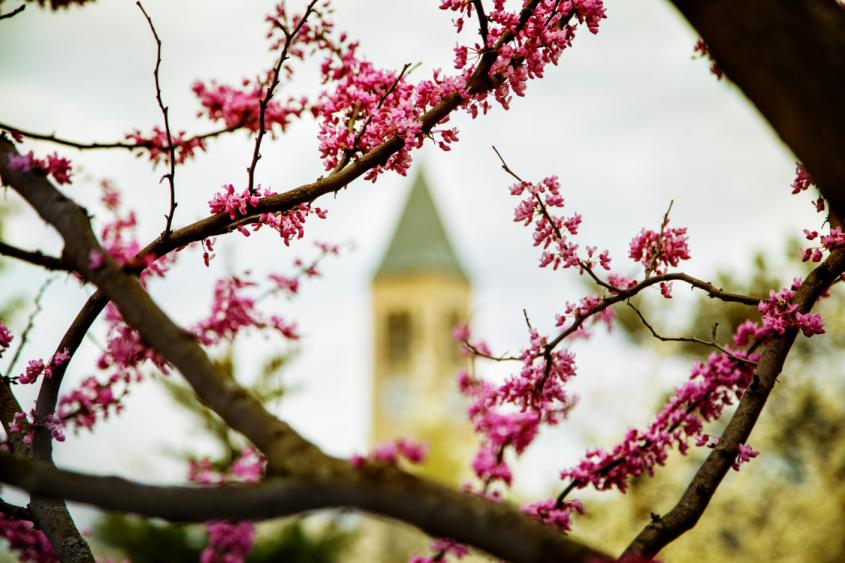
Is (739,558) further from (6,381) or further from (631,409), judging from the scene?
(6,381)

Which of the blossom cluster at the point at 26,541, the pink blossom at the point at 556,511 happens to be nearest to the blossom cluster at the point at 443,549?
the pink blossom at the point at 556,511

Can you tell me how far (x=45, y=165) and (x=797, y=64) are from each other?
2.24 m

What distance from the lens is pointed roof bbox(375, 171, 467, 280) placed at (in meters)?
55.8

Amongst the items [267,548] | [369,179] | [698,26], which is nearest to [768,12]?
[698,26]

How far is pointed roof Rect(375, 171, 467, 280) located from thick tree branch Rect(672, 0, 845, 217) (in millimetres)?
54048

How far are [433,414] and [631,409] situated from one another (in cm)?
1440

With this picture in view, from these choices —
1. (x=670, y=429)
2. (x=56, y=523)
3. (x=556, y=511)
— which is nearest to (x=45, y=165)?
(x=56, y=523)

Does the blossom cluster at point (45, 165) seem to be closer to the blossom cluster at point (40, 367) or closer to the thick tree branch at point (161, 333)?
the thick tree branch at point (161, 333)

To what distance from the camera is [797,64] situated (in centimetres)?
168

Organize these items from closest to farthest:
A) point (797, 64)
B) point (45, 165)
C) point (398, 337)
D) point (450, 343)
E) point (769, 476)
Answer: point (797, 64), point (45, 165), point (769, 476), point (450, 343), point (398, 337)

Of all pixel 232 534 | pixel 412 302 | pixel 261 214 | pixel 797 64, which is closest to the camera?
pixel 797 64

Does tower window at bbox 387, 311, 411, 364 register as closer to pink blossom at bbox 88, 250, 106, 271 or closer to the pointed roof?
the pointed roof

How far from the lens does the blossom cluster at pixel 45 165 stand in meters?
2.40

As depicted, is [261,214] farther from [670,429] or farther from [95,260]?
[670,429]
